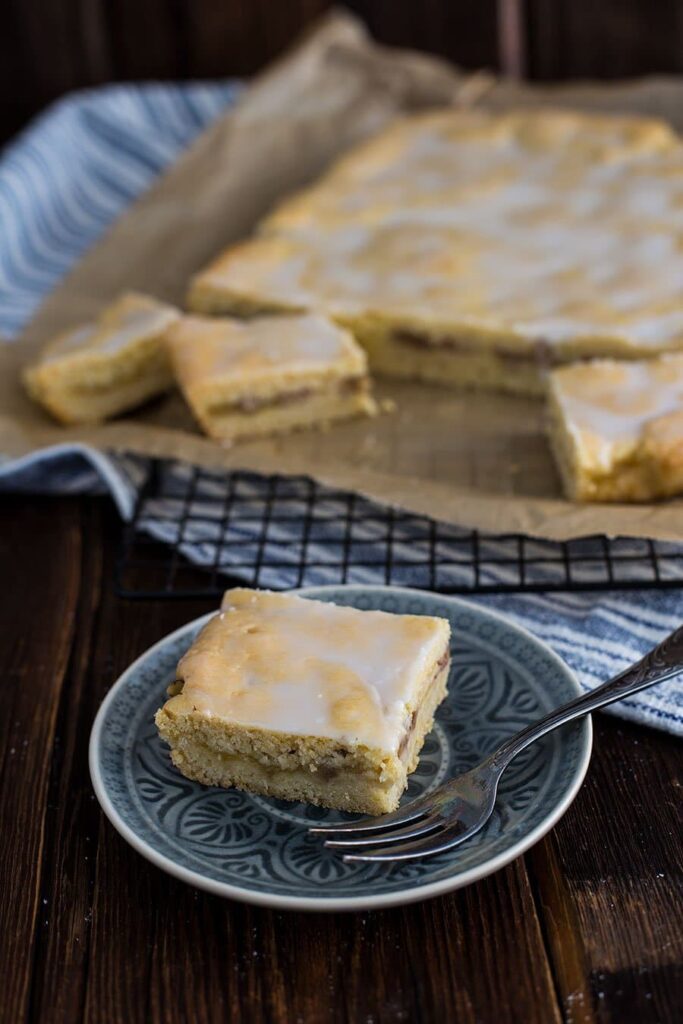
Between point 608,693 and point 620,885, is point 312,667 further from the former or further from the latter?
point 620,885

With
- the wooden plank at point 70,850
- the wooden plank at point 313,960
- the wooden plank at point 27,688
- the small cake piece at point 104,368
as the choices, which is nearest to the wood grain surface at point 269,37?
the small cake piece at point 104,368

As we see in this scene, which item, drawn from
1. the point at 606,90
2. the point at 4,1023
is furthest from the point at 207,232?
the point at 4,1023

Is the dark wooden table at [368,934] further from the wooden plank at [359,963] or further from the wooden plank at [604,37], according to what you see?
the wooden plank at [604,37]

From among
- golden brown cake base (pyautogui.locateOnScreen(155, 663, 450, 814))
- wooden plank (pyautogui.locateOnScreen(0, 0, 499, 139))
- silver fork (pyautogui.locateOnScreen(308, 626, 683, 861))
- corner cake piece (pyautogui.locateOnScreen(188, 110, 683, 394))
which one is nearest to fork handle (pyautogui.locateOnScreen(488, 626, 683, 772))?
silver fork (pyautogui.locateOnScreen(308, 626, 683, 861))

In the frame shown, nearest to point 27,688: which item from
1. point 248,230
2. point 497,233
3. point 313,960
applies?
point 313,960

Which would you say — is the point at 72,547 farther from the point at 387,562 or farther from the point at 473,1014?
the point at 473,1014

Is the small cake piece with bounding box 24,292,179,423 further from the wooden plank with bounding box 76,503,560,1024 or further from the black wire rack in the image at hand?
the wooden plank with bounding box 76,503,560,1024
